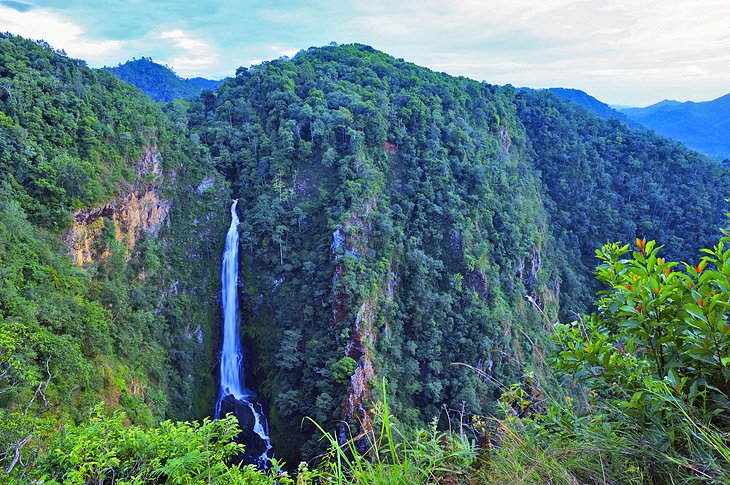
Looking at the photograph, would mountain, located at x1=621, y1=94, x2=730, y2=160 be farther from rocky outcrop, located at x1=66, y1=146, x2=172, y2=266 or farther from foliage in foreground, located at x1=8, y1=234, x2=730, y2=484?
foliage in foreground, located at x1=8, y1=234, x2=730, y2=484

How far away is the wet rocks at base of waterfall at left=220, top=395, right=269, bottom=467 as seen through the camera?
1752cm

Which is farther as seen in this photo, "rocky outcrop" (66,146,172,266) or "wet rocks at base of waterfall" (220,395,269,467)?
"wet rocks at base of waterfall" (220,395,269,467)

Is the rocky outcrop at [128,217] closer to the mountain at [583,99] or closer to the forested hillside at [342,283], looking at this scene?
the forested hillside at [342,283]

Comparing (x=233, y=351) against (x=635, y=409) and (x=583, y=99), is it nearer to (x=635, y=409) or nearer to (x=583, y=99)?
(x=635, y=409)

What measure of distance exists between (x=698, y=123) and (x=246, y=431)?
127 meters

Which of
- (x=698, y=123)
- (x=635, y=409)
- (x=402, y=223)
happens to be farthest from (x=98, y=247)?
(x=698, y=123)

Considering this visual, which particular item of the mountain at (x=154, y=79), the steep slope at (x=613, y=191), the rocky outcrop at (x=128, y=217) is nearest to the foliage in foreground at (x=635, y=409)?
the rocky outcrop at (x=128, y=217)

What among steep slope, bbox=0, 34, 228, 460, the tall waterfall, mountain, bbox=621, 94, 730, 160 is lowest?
the tall waterfall

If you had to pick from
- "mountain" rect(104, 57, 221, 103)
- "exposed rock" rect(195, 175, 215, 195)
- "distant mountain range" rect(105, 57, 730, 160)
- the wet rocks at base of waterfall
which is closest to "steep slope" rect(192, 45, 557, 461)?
the wet rocks at base of waterfall

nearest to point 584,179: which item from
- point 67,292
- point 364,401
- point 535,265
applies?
point 535,265

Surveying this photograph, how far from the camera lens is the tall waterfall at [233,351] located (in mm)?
18922

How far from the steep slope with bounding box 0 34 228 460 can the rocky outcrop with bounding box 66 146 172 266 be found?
7 centimetres

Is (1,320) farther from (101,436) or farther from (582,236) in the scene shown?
(582,236)

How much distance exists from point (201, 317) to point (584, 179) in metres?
37.8
